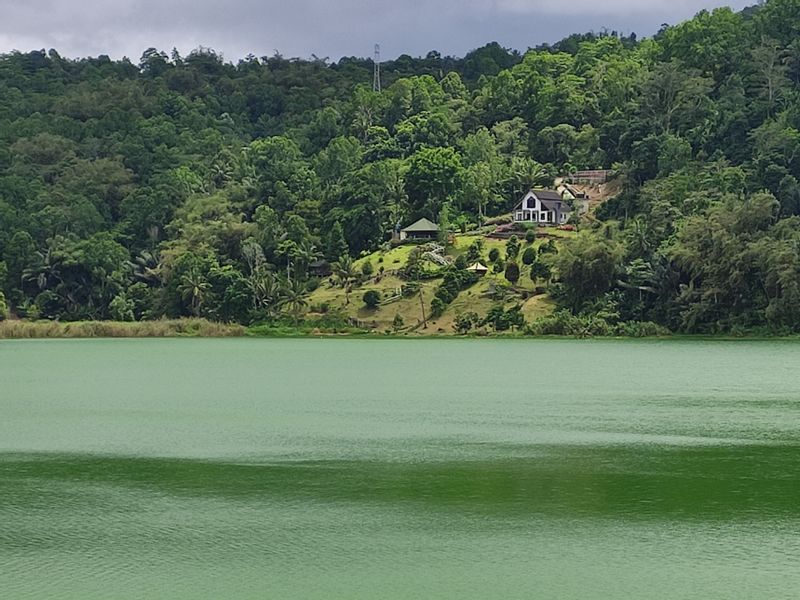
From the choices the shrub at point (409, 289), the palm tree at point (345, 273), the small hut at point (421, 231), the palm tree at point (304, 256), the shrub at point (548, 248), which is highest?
the small hut at point (421, 231)

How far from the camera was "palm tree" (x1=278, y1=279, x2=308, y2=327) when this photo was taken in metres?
106

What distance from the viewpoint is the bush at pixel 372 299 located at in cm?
10206

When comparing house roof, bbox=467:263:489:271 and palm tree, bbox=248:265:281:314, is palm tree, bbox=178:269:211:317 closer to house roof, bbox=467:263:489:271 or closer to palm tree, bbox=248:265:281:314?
palm tree, bbox=248:265:281:314

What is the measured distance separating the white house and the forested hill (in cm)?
490

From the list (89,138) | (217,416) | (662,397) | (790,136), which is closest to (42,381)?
(217,416)

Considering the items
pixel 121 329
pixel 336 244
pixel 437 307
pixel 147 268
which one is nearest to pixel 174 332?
pixel 121 329

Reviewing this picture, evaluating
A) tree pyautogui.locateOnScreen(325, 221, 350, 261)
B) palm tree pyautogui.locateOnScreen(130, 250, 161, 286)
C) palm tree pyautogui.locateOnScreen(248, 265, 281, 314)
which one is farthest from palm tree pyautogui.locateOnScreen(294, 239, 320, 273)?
palm tree pyautogui.locateOnScreen(130, 250, 161, 286)

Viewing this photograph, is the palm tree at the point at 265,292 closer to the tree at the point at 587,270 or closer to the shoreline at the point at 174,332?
the shoreline at the point at 174,332

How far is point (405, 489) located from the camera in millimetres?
27109

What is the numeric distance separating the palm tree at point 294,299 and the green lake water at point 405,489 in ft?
163

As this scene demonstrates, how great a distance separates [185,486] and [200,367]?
3947 centimetres

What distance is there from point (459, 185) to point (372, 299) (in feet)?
78.6

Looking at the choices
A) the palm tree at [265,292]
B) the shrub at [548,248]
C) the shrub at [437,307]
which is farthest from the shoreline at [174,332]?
the shrub at [548,248]

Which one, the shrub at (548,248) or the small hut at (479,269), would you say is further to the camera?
the small hut at (479,269)
